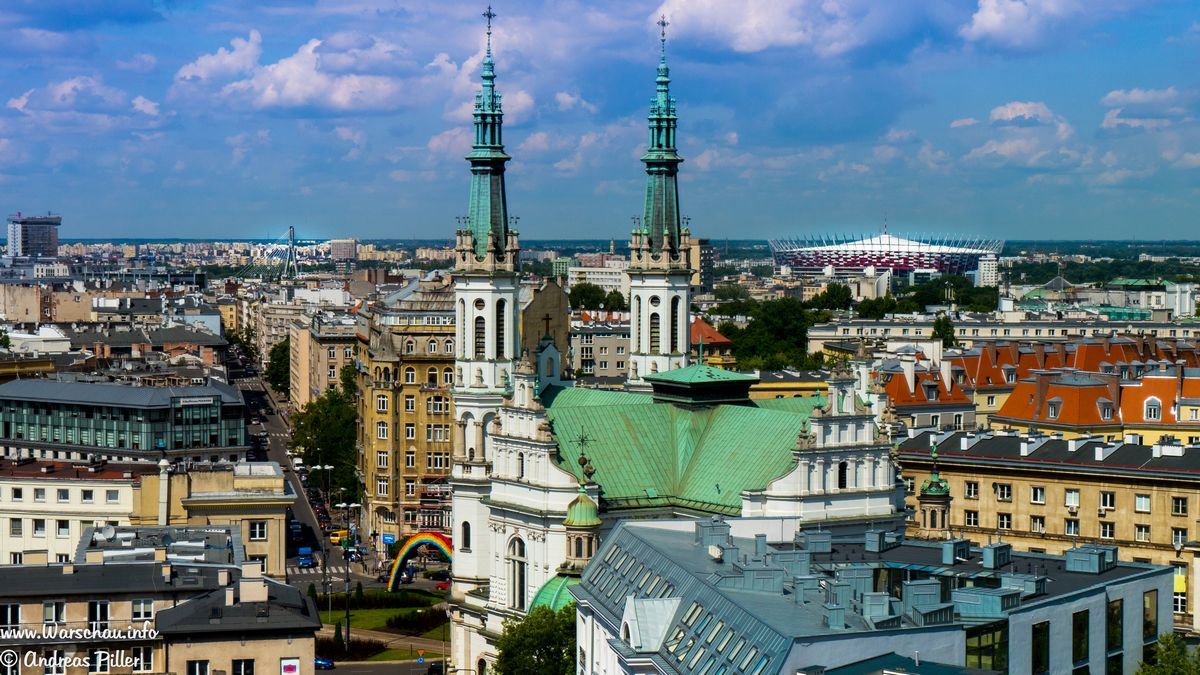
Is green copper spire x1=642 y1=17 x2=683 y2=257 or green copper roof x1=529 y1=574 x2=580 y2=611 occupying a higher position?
green copper spire x1=642 y1=17 x2=683 y2=257

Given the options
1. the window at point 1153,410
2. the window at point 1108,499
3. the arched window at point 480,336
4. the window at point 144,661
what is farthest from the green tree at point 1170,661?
the window at point 1153,410

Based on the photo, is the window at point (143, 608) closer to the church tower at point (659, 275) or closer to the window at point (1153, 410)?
the church tower at point (659, 275)

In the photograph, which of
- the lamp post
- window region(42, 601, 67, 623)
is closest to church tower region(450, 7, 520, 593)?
the lamp post

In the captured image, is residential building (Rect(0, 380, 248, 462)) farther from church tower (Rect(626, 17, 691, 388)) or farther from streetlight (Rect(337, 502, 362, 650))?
church tower (Rect(626, 17, 691, 388))

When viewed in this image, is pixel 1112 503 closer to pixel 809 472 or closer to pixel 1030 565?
pixel 809 472

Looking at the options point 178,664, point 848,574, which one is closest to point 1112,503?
point 848,574
